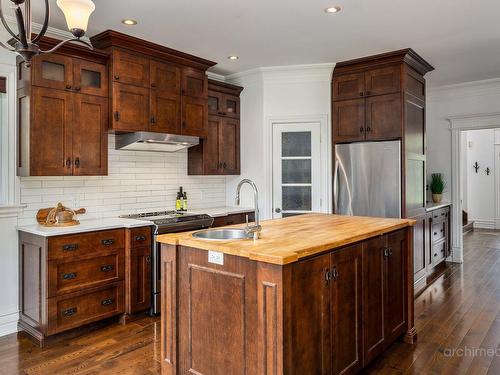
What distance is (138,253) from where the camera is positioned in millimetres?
3697

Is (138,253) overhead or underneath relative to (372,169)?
underneath

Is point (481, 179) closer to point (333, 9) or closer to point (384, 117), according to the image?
point (384, 117)

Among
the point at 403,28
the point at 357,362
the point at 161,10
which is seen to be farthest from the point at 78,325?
the point at 403,28

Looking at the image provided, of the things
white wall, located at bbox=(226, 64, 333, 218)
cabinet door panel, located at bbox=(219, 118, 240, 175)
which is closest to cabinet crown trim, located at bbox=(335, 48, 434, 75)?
white wall, located at bbox=(226, 64, 333, 218)

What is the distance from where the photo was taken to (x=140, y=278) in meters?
3.73

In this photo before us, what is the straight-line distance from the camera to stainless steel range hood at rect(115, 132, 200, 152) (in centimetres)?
399

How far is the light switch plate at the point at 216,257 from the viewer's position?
7.13 feet

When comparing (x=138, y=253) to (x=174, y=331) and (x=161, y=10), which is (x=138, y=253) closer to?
(x=174, y=331)

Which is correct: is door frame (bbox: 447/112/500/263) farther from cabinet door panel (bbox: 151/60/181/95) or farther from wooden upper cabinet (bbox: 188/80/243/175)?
cabinet door panel (bbox: 151/60/181/95)

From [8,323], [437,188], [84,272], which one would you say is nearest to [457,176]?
[437,188]

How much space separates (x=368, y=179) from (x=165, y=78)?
2.61 meters

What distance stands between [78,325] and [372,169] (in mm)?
3492

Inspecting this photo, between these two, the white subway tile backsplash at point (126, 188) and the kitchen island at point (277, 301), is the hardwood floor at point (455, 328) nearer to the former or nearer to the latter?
the kitchen island at point (277, 301)

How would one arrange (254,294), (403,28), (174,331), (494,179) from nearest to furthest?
(254,294) < (174,331) < (403,28) < (494,179)
